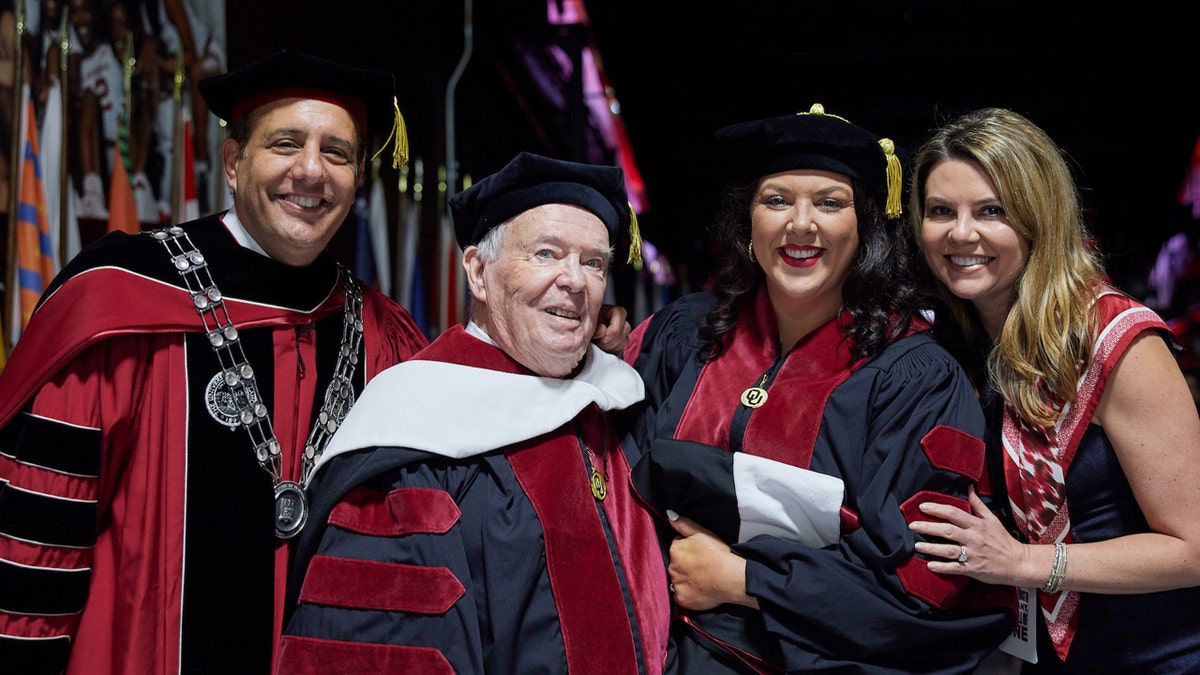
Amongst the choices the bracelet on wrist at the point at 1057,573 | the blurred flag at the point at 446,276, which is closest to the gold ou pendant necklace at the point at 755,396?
the bracelet on wrist at the point at 1057,573

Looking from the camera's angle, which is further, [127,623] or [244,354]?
[244,354]

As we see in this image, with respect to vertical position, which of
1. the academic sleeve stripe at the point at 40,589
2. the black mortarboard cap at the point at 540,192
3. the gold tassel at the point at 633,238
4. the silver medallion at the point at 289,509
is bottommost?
the academic sleeve stripe at the point at 40,589

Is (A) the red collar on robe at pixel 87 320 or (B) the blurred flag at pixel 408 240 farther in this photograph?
(B) the blurred flag at pixel 408 240

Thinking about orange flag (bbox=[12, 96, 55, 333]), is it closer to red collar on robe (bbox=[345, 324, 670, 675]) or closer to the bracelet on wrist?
red collar on robe (bbox=[345, 324, 670, 675])

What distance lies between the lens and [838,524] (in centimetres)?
208

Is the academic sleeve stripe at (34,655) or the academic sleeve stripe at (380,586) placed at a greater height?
the academic sleeve stripe at (380,586)

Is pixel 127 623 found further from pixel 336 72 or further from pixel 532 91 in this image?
pixel 532 91

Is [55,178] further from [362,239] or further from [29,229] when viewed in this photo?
[362,239]

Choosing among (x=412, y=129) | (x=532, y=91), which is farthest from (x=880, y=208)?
(x=532, y=91)

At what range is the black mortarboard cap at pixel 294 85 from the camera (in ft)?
7.32

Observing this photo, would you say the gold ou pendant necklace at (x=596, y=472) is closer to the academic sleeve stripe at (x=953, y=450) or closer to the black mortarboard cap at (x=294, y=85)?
the academic sleeve stripe at (x=953, y=450)

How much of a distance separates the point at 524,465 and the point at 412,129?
14.5ft

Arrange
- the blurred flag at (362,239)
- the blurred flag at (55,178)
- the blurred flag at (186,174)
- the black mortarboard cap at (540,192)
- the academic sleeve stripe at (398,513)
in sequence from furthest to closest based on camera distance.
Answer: the blurred flag at (362,239)
the blurred flag at (186,174)
the blurred flag at (55,178)
the black mortarboard cap at (540,192)
the academic sleeve stripe at (398,513)

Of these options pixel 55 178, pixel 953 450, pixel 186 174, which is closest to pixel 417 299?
pixel 186 174
